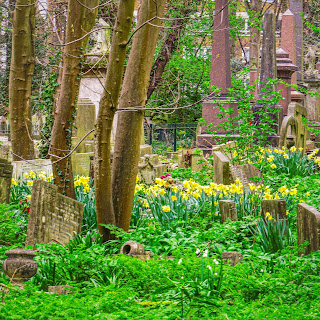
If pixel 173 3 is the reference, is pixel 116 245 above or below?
below

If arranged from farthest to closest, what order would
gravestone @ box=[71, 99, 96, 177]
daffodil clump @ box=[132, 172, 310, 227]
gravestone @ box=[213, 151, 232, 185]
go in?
1. gravestone @ box=[71, 99, 96, 177]
2. gravestone @ box=[213, 151, 232, 185]
3. daffodil clump @ box=[132, 172, 310, 227]

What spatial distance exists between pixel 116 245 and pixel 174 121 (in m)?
18.4

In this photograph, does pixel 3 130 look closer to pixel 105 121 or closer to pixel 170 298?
pixel 105 121

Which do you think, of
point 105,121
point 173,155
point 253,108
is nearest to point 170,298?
point 105,121

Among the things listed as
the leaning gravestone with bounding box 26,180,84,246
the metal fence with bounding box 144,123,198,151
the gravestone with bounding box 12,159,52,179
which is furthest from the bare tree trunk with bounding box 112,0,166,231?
the metal fence with bounding box 144,123,198,151

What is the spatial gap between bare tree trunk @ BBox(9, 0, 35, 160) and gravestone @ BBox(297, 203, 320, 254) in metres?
6.70

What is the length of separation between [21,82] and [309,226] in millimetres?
7277

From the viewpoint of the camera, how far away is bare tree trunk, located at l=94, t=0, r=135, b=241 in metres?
6.38

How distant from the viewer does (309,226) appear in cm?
526

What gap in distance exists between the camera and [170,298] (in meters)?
4.20

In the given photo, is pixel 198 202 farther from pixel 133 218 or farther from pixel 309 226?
pixel 309 226

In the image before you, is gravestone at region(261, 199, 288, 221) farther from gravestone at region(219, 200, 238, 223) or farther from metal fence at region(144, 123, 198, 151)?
metal fence at region(144, 123, 198, 151)

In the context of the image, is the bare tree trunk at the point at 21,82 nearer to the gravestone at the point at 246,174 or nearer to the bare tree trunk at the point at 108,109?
the gravestone at the point at 246,174

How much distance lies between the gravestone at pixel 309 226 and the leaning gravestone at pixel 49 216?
242cm
